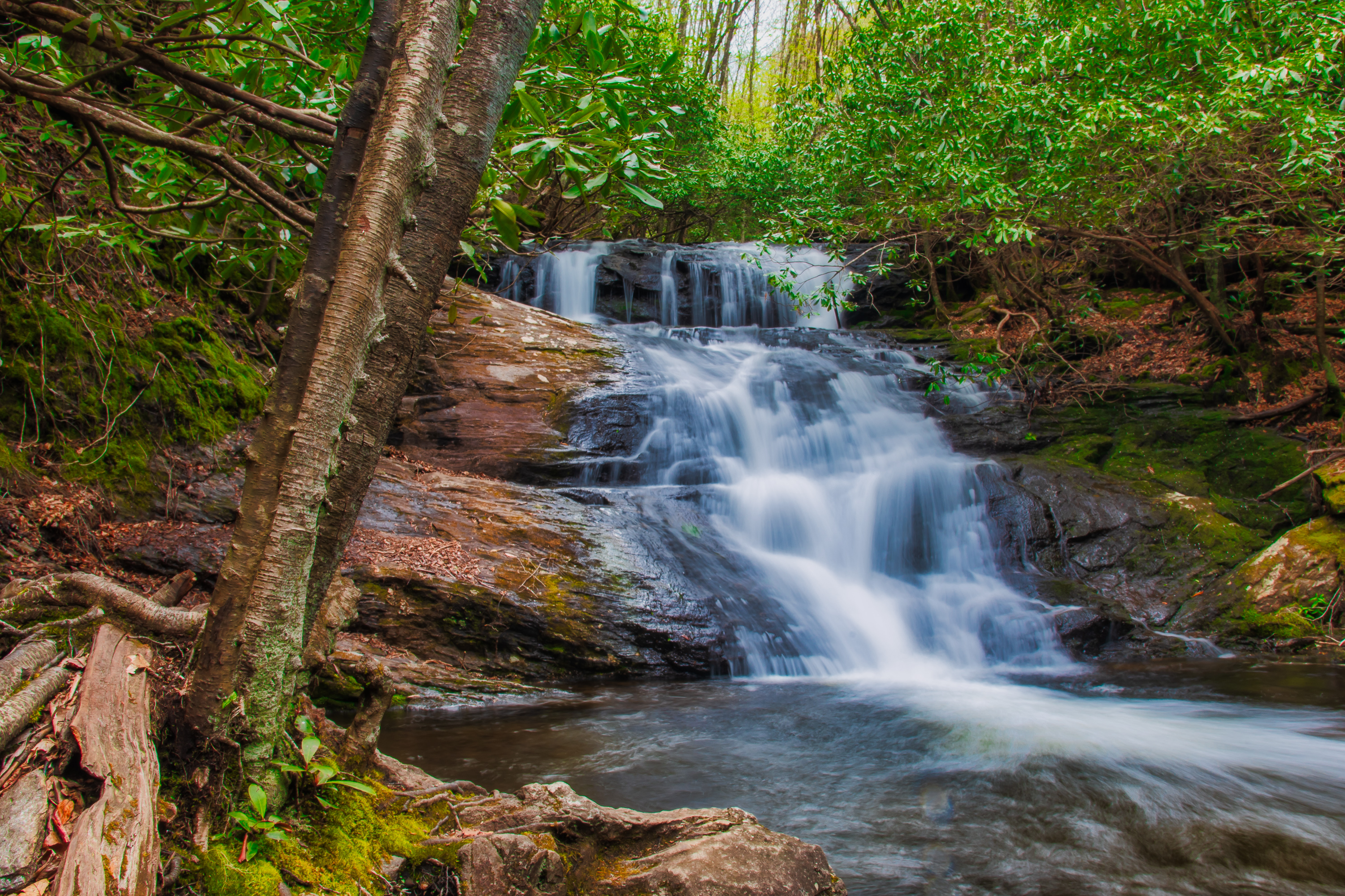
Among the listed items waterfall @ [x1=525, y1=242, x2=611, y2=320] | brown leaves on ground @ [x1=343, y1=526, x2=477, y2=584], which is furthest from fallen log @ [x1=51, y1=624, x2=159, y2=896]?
waterfall @ [x1=525, y1=242, x2=611, y2=320]

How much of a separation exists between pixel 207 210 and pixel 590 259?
14.1m

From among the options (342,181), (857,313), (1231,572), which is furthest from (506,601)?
(857,313)

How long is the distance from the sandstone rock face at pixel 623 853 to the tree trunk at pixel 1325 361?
11411 mm

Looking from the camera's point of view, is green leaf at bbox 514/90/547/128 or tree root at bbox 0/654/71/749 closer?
tree root at bbox 0/654/71/749

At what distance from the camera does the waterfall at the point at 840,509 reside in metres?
7.45

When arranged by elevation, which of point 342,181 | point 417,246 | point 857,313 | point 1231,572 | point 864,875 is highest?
point 857,313

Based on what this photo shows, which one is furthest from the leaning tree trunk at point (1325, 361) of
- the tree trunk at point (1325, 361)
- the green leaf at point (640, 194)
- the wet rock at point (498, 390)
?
the green leaf at point (640, 194)

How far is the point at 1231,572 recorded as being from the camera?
8148 mm

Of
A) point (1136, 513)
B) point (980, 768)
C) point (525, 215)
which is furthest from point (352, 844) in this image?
point (1136, 513)

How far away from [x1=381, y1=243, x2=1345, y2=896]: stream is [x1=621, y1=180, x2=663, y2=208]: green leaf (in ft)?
9.50

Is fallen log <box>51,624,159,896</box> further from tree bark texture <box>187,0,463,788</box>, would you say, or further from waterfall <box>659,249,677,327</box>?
waterfall <box>659,249,677,327</box>

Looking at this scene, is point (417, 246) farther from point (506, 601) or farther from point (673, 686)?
point (673, 686)

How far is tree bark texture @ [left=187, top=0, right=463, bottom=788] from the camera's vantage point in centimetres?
190

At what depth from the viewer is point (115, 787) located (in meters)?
1.76
